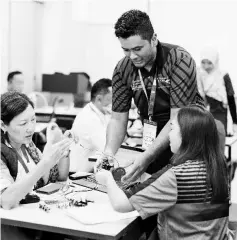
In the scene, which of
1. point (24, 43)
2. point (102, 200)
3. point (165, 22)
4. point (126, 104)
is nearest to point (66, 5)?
point (24, 43)

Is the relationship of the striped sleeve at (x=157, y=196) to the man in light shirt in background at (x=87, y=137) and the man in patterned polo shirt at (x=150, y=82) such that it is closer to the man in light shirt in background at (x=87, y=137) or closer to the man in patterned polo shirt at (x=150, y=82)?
the man in patterned polo shirt at (x=150, y=82)

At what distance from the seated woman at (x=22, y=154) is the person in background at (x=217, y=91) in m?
3.14

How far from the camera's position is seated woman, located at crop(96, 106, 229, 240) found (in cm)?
189

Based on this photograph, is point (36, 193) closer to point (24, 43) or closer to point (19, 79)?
point (19, 79)

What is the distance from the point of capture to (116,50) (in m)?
7.95

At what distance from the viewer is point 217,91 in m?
5.63

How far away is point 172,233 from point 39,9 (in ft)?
22.9

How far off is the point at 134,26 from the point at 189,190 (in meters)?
0.84

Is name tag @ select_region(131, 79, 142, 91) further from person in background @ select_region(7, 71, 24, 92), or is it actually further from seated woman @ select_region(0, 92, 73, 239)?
person in background @ select_region(7, 71, 24, 92)

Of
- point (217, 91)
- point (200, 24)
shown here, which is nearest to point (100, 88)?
point (217, 91)

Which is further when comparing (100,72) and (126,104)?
(100,72)

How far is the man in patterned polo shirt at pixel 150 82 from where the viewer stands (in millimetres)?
2277

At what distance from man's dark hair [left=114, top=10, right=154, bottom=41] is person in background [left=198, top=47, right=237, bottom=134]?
318cm

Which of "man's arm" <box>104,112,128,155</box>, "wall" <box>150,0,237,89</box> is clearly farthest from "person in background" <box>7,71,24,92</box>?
"man's arm" <box>104,112,128,155</box>
